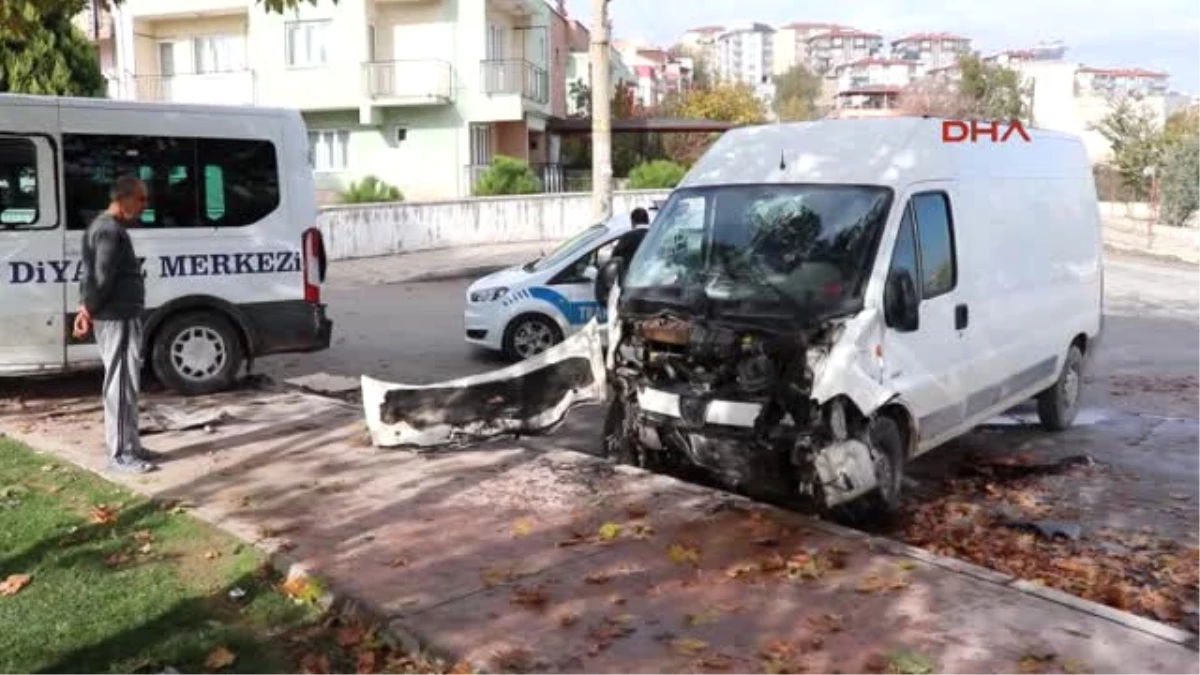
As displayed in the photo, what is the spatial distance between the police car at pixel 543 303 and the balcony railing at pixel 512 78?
2336 centimetres

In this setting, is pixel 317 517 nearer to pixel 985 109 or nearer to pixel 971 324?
pixel 971 324

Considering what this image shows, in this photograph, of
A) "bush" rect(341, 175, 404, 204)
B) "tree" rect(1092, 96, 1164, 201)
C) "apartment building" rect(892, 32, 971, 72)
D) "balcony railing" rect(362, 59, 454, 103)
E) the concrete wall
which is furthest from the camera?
"apartment building" rect(892, 32, 971, 72)

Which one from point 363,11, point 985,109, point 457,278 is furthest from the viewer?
point 985,109

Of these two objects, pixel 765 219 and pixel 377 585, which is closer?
pixel 377 585

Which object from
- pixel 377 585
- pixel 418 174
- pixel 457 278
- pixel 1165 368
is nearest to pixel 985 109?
pixel 418 174

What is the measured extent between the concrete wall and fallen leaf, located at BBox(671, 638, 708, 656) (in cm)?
1907

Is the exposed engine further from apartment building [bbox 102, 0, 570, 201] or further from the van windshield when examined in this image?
apartment building [bbox 102, 0, 570, 201]

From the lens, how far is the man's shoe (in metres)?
7.31

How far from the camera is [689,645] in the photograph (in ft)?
15.0

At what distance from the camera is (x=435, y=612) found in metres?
4.90

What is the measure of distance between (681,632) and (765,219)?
3.14m

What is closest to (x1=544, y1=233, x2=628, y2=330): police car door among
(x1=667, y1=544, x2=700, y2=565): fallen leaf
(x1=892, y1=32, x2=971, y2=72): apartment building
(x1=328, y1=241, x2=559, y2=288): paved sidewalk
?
(x1=667, y1=544, x2=700, y2=565): fallen leaf

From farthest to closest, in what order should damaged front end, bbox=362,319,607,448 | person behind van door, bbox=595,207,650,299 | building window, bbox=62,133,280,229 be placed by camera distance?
person behind van door, bbox=595,207,650,299 → building window, bbox=62,133,280,229 → damaged front end, bbox=362,319,607,448

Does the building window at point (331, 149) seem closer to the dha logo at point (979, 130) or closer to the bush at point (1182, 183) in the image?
the bush at point (1182, 183)
